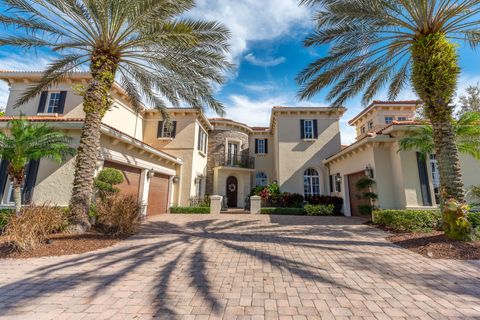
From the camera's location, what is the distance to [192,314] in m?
2.77

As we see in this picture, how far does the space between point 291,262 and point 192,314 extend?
2757 mm

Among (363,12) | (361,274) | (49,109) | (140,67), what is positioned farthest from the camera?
(49,109)

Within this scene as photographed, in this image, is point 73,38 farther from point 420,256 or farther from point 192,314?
point 420,256

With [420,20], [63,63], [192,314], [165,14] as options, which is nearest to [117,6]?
[165,14]

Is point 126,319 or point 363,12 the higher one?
point 363,12

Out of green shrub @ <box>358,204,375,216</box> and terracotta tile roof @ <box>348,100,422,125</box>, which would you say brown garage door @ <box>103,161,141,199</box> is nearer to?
green shrub @ <box>358,204,375,216</box>

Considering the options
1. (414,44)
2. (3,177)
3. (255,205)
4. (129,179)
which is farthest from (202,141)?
(414,44)

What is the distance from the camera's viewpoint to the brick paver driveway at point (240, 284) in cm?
286

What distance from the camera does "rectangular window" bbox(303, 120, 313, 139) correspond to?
17328 millimetres

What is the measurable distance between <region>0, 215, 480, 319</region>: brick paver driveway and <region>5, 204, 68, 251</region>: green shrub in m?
0.57

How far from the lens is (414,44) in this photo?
22.6ft

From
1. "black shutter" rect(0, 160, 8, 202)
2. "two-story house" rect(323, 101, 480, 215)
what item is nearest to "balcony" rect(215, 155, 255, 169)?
"two-story house" rect(323, 101, 480, 215)

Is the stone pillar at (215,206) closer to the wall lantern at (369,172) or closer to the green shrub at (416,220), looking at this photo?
the wall lantern at (369,172)

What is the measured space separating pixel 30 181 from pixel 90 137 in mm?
3779
